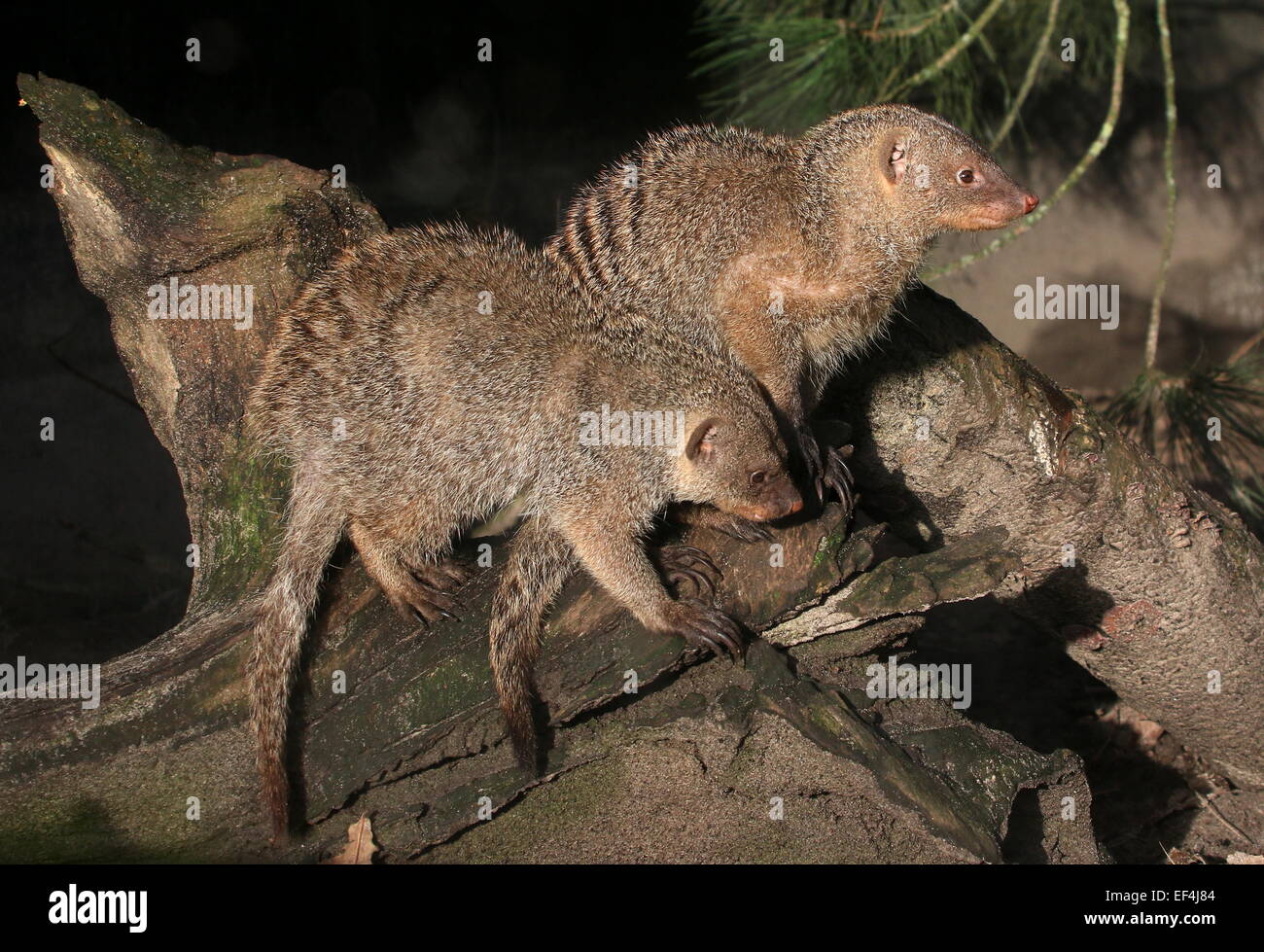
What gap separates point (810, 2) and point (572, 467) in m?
2.33

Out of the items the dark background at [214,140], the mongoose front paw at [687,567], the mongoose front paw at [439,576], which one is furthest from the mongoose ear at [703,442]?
the dark background at [214,140]

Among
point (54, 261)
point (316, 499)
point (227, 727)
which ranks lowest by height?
point (227, 727)

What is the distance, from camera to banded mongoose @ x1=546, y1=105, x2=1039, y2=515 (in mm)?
2828

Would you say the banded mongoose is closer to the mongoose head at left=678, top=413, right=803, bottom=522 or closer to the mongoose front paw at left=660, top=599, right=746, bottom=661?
the mongoose head at left=678, top=413, right=803, bottom=522

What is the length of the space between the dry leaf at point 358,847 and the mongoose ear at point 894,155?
204cm

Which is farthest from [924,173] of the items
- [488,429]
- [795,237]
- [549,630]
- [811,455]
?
[549,630]

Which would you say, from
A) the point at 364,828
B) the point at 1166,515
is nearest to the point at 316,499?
the point at 364,828

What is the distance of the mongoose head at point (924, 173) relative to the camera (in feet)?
9.30

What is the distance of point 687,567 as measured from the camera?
8.64ft

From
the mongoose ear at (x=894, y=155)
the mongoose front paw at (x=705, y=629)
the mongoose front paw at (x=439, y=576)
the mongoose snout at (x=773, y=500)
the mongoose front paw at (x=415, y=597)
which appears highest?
the mongoose ear at (x=894, y=155)

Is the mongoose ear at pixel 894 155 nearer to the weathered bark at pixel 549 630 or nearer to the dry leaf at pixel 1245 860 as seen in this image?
the weathered bark at pixel 549 630

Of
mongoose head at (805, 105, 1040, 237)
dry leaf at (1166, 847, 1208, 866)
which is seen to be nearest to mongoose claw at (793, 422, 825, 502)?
mongoose head at (805, 105, 1040, 237)

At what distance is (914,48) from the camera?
4180 millimetres

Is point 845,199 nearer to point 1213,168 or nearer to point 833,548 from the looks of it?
point 833,548
